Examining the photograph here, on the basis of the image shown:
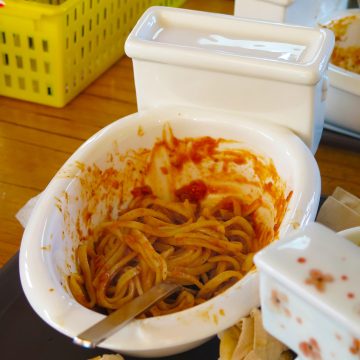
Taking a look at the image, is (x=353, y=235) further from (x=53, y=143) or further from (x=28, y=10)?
(x=28, y=10)

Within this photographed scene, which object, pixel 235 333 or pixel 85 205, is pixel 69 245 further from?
pixel 235 333

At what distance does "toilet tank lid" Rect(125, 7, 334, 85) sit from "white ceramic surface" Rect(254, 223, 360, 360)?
0.41 m

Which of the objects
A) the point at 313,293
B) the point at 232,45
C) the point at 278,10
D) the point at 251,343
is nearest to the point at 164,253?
the point at 251,343

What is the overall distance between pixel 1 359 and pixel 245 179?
0.46 m

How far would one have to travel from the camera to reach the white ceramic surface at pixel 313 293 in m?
0.49

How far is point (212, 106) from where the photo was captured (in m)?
1.00

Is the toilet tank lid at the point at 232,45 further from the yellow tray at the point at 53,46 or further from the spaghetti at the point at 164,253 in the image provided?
the yellow tray at the point at 53,46

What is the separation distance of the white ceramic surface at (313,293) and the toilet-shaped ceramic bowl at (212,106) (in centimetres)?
24

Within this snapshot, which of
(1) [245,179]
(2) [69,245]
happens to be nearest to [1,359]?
(2) [69,245]

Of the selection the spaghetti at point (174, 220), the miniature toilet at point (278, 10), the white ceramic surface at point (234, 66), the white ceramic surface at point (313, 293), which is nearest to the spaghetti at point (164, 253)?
the spaghetti at point (174, 220)

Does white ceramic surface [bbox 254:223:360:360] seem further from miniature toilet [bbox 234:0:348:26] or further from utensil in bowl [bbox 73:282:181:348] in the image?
miniature toilet [bbox 234:0:348:26]

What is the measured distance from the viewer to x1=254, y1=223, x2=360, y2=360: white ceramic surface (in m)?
0.49

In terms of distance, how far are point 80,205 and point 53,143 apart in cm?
48

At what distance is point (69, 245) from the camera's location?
34.2 inches
